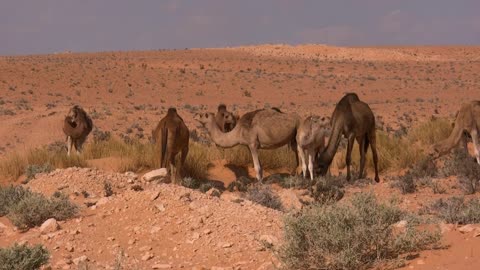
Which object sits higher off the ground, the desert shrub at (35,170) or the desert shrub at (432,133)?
the desert shrub at (35,170)

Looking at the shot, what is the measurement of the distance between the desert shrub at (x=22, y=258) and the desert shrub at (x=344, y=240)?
272 cm

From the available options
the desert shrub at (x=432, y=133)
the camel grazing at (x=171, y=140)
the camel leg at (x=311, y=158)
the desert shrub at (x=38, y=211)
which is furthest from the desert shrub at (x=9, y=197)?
the desert shrub at (x=432, y=133)

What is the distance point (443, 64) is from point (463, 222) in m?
71.9

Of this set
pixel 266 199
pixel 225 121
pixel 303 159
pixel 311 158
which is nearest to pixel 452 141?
pixel 311 158

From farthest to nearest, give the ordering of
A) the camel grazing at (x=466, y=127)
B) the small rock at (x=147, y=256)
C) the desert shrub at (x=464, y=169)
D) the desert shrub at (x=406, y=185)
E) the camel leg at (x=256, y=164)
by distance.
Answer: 1. the camel grazing at (x=466, y=127)
2. the camel leg at (x=256, y=164)
3. the desert shrub at (x=406, y=185)
4. the desert shrub at (x=464, y=169)
5. the small rock at (x=147, y=256)

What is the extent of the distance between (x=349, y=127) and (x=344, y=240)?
792 cm

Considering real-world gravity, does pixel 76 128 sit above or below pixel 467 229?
below

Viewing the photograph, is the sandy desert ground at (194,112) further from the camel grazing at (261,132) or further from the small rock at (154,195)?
the camel grazing at (261,132)

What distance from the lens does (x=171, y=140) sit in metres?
13.5

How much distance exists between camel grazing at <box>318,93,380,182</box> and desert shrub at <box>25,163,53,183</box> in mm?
6007

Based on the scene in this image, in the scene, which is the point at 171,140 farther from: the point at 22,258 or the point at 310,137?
the point at 22,258

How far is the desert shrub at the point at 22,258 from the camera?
6.73 m

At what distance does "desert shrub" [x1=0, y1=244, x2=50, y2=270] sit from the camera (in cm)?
673

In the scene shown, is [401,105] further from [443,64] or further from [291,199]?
[443,64]
